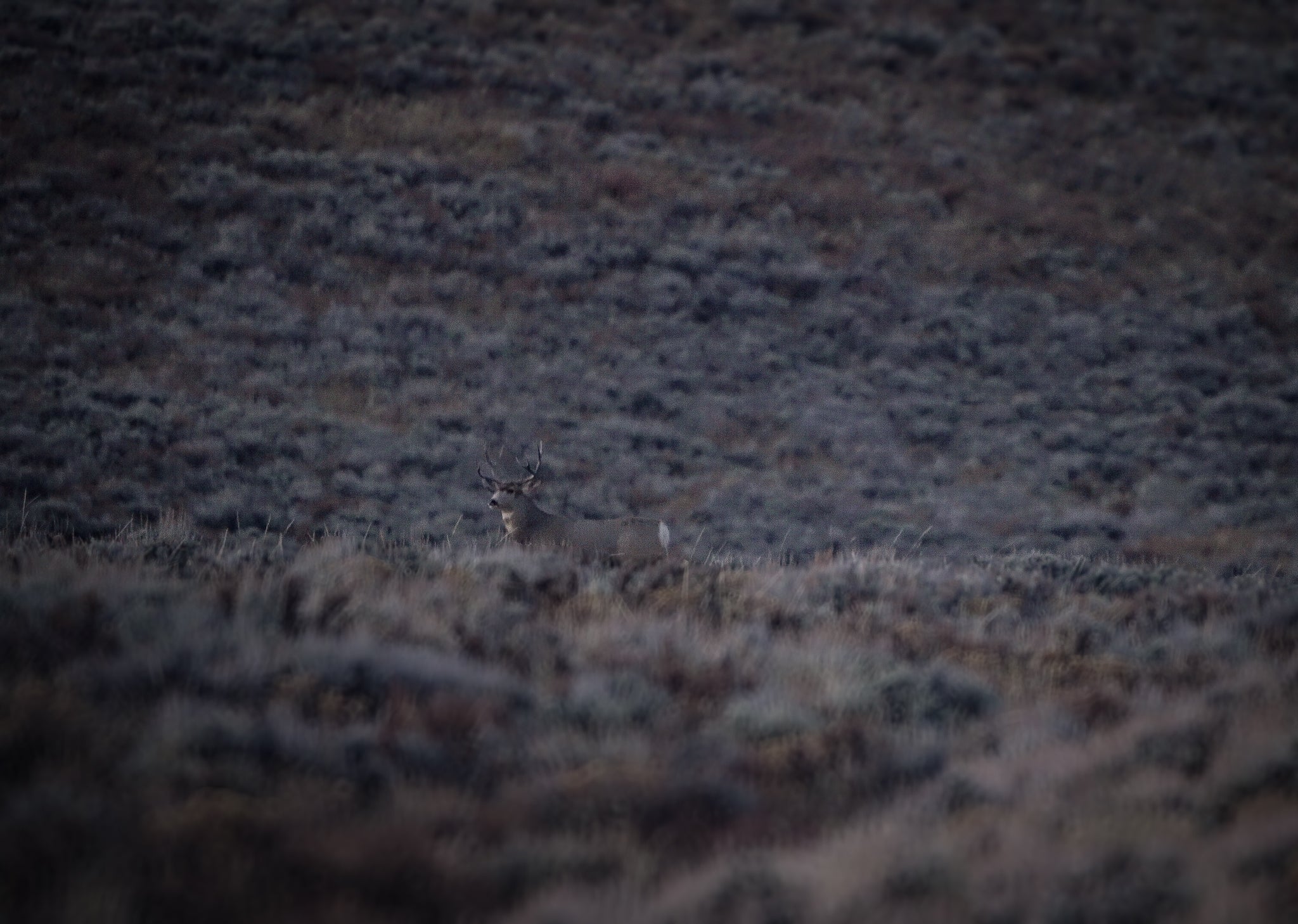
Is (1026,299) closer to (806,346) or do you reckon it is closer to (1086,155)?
(806,346)

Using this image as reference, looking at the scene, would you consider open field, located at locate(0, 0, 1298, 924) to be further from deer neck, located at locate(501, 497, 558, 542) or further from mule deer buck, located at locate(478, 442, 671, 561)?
deer neck, located at locate(501, 497, 558, 542)

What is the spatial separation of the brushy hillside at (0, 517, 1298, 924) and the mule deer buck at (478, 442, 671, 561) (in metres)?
3.49

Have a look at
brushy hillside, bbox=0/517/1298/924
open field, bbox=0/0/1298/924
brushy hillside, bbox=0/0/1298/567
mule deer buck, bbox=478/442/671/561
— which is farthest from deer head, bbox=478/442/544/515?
brushy hillside, bbox=0/517/1298/924

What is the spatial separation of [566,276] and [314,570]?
15760 millimetres

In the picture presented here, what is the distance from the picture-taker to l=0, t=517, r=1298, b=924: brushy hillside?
12.3 feet

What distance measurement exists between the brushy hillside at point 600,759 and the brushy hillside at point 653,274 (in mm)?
8268

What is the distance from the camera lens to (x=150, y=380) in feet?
A: 58.1

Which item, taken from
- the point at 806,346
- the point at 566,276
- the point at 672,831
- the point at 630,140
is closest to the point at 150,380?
the point at 566,276

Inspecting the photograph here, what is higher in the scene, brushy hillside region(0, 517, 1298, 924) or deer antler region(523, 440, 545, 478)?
brushy hillside region(0, 517, 1298, 924)

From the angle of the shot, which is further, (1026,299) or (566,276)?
(1026,299)

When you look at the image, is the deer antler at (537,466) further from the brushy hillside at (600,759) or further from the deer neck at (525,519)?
the brushy hillside at (600,759)

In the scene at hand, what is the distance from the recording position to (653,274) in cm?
2305

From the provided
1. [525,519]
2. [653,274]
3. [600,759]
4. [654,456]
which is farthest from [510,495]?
[653,274]

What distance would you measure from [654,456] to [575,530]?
6.44 m
